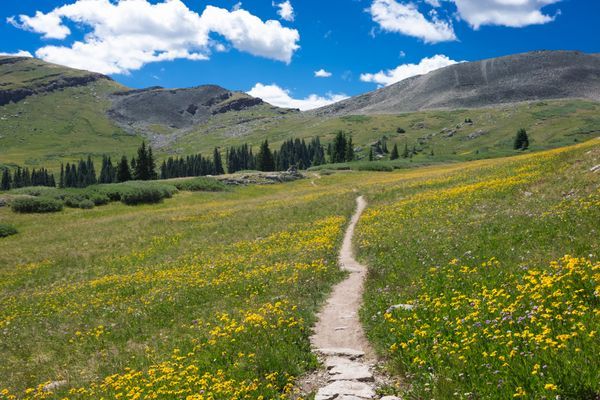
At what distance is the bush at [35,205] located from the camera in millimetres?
52969

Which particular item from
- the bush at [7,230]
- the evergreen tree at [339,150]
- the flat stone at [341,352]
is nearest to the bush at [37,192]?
the bush at [7,230]

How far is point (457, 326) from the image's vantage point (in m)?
8.47

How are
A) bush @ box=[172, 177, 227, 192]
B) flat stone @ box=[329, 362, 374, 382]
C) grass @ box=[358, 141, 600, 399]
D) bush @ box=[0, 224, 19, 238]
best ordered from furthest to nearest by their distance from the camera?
bush @ box=[172, 177, 227, 192]
bush @ box=[0, 224, 19, 238]
flat stone @ box=[329, 362, 374, 382]
grass @ box=[358, 141, 600, 399]

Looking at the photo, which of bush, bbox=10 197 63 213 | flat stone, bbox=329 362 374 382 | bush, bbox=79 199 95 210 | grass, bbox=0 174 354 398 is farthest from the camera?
bush, bbox=79 199 95 210

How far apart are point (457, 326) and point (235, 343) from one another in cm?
550

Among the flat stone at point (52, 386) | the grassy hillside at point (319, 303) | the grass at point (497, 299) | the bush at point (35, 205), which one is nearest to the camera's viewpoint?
the grass at point (497, 299)

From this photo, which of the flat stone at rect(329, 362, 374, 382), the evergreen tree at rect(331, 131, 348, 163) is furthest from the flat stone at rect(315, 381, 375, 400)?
the evergreen tree at rect(331, 131, 348, 163)

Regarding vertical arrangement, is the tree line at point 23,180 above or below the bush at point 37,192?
above

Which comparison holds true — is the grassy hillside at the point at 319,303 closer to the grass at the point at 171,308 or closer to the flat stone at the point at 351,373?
the grass at the point at 171,308

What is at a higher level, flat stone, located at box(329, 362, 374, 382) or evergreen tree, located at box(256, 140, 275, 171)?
evergreen tree, located at box(256, 140, 275, 171)

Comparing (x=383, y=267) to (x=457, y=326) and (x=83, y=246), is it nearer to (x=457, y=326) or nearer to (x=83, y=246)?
(x=457, y=326)

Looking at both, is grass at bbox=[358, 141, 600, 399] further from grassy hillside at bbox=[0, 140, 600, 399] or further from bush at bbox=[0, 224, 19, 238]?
bush at bbox=[0, 224, 19, 238]

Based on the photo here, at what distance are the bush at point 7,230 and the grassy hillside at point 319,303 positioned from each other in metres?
13.5

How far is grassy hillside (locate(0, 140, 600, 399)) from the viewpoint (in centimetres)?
733
